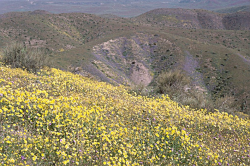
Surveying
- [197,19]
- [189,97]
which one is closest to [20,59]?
[189,97]

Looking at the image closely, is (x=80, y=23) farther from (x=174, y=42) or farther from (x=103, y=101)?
(x=103, y=101)

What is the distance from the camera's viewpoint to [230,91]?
1118 inches

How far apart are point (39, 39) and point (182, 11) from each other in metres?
89.7

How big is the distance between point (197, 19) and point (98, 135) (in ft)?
383

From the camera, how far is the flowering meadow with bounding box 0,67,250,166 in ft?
11.4

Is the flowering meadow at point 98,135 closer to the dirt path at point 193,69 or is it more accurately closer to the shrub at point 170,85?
the shrub at point 170,85

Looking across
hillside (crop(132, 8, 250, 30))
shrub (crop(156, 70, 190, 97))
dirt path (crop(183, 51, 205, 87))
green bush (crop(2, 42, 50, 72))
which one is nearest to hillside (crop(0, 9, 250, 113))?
dirt path (crop(183, 51, 205, 87))

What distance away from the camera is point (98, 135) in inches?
163

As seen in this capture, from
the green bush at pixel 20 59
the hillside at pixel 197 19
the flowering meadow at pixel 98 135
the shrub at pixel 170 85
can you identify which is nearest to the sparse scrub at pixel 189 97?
the shrub at pixel 170 85

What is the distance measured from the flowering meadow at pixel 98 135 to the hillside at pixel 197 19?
312ft

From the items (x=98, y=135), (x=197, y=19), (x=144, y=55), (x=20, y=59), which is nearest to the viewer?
(x=98, y=135)

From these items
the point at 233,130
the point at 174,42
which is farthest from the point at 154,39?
the point at 233,130

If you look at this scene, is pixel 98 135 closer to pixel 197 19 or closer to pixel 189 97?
pixel 189 97

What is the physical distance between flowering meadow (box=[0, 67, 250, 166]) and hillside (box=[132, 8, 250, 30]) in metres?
95.0
